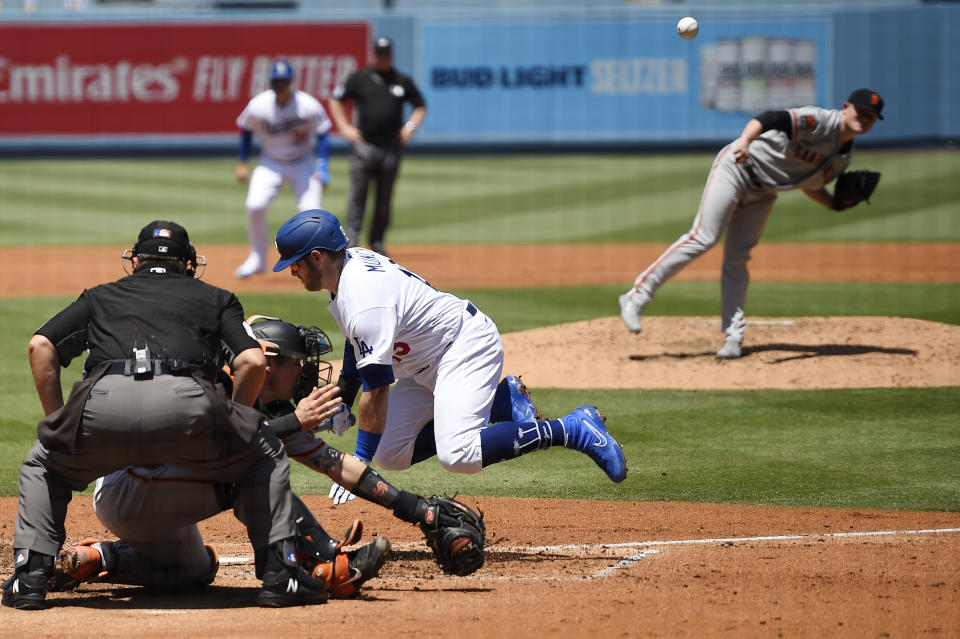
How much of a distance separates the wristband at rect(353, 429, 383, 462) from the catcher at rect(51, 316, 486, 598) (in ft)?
1.43

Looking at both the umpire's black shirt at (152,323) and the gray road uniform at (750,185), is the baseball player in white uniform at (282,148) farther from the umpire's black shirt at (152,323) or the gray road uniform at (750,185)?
the umpire's black shirt at (152,323)

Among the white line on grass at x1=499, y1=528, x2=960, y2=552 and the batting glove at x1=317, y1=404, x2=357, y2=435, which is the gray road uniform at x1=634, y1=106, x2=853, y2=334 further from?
the batting glove at x1=317, y1=404, x2=357, y2=435

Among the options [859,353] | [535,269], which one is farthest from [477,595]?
[535,269]

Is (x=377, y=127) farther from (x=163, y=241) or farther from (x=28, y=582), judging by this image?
(x=28, y=582)

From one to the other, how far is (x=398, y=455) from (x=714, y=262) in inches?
466

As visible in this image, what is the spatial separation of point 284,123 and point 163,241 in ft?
30.6

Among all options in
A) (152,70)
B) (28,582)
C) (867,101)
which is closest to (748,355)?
(867,101)

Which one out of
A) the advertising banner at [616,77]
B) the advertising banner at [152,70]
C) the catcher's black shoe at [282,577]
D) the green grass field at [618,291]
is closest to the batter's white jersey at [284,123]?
the green grass field at [618,291]

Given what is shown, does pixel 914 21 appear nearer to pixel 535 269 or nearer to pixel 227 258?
pixel 535 269

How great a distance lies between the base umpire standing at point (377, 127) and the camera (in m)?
15.6

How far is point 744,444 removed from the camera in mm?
7828

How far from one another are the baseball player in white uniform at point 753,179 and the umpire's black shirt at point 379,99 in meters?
6.70

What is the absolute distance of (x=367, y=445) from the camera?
586 cm

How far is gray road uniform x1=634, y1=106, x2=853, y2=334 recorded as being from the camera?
9148 mm
